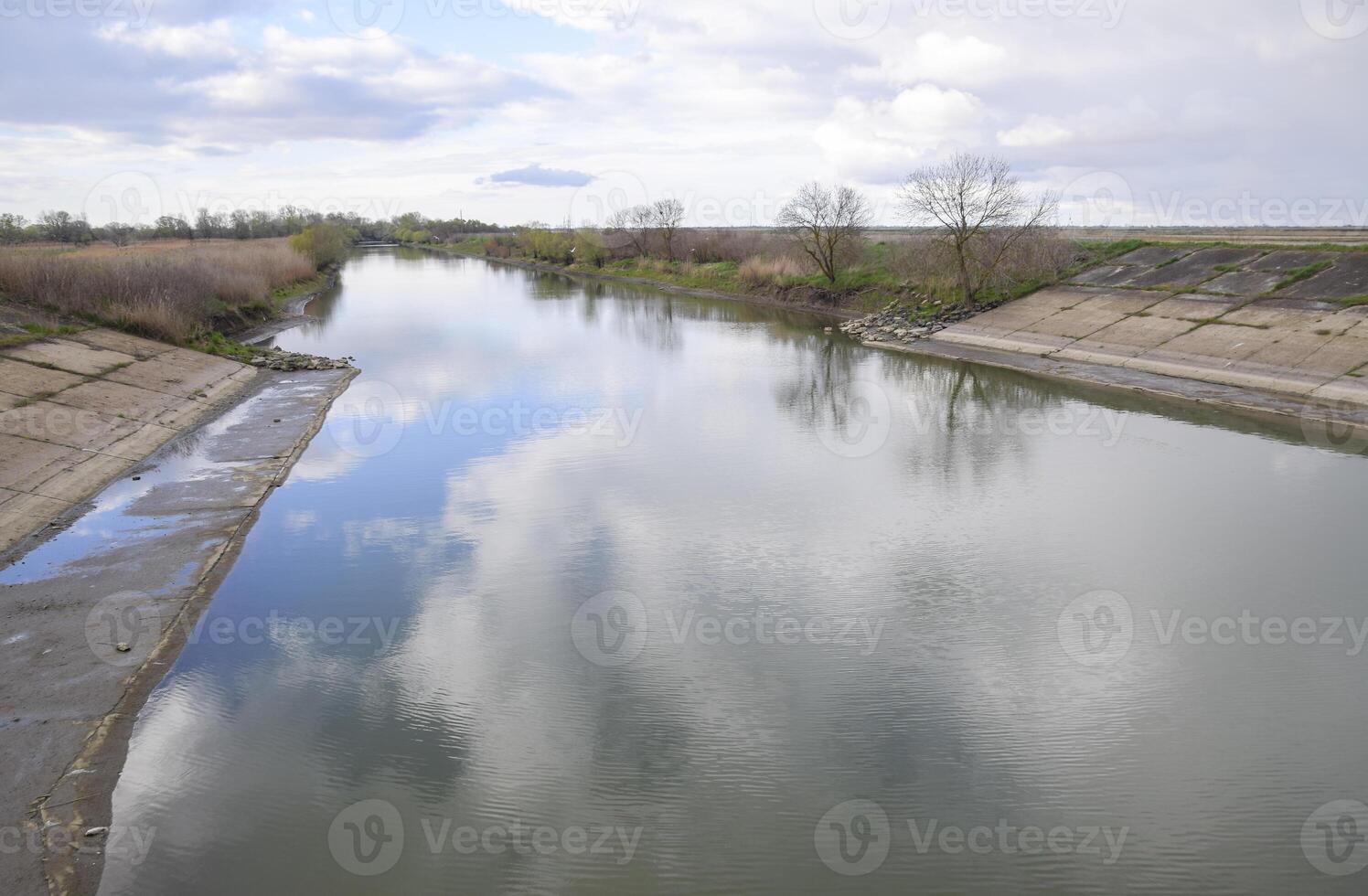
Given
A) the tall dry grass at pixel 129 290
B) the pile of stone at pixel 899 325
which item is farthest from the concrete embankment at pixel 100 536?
the pile of stone at pixel 899 325

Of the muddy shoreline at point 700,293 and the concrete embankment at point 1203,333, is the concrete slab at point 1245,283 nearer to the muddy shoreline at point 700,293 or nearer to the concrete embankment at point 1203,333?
the concrete embankment at point 1203,333

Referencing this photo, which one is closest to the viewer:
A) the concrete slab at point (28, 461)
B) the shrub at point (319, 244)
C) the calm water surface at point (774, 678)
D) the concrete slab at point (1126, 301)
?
the calm water surface at point (774, 678)

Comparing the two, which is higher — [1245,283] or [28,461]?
[1245,283]

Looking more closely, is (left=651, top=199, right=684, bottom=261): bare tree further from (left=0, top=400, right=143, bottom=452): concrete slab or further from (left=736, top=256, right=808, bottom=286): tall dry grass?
(left=0, top=400, right=143, bottom=452): concrete slab

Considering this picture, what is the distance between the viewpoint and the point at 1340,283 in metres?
21.4

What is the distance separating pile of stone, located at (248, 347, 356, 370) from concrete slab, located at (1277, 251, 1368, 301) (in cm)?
2473

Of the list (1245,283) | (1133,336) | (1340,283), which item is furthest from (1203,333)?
(1245,283)

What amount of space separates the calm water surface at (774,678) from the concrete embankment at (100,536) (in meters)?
0.37

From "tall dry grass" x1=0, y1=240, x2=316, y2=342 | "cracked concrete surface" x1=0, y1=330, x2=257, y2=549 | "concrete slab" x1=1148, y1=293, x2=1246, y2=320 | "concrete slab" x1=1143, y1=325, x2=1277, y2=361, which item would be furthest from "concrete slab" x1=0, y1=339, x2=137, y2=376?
"concrete slab" x1=1148, y1=293, x2=1246, y2=320

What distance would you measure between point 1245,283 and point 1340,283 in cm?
248

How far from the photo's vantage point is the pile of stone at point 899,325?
2839 cm

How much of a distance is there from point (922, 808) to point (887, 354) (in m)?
21.7

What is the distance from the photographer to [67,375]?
693 inches

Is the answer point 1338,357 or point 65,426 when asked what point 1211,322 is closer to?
point 1338,357
